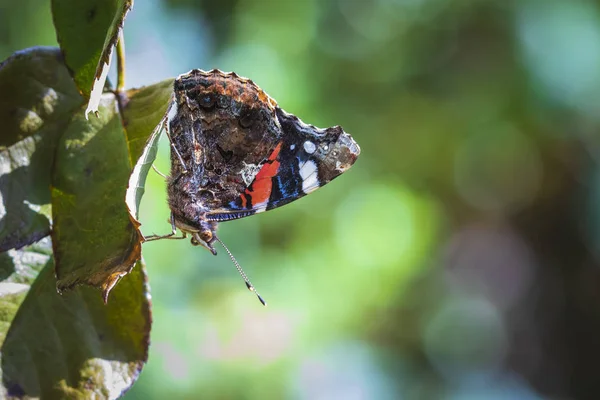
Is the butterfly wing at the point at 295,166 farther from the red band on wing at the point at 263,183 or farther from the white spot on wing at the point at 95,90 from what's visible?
the white spot on wing at the point at 95,90

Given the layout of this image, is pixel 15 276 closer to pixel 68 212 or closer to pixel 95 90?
pixel 68 212

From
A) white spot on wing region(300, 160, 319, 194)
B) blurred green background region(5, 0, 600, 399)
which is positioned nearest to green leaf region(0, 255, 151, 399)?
white spot on wing region(300, 160, 319, 194)

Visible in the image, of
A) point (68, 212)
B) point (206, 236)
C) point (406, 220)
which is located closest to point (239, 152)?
point (206, 236)

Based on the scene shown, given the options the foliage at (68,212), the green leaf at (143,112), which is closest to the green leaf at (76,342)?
the foliage at (68,212)

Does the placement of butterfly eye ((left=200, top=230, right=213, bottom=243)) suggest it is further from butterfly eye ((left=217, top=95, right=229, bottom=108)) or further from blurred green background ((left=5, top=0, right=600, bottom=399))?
blurred green background ((left=5, top=0, right=600, bottom=399))

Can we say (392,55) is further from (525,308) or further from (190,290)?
(525,308)

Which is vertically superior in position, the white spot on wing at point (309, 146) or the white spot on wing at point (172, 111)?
the white spot on wing at point (172, 111)
